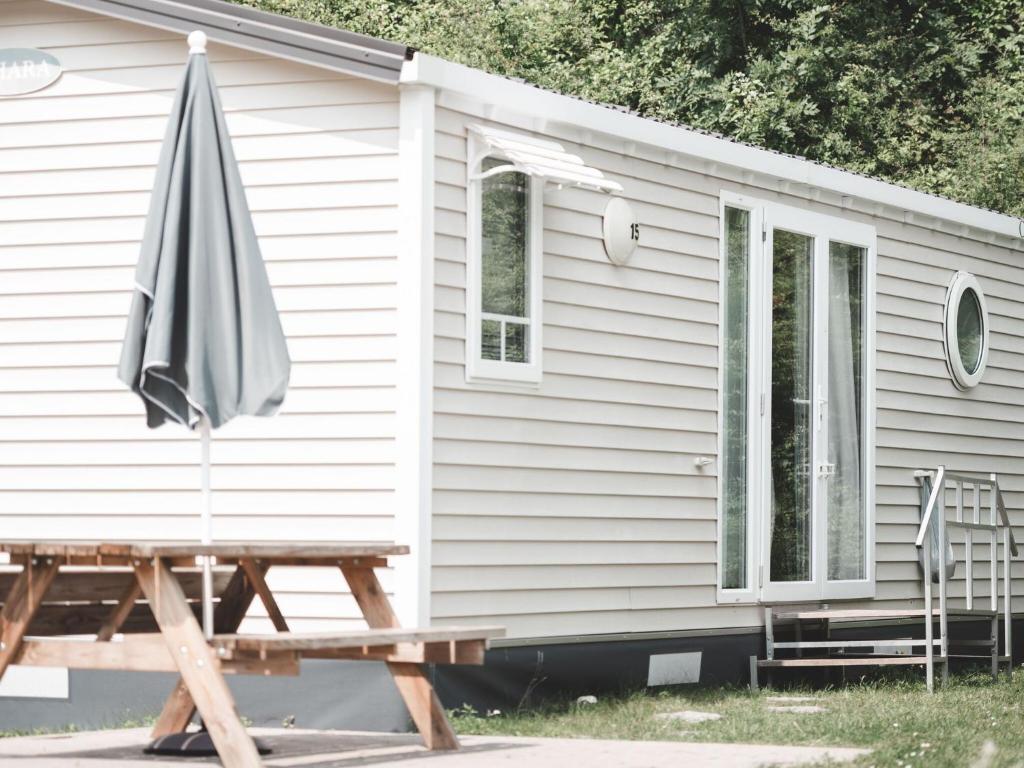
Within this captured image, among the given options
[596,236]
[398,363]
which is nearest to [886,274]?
[596,236]

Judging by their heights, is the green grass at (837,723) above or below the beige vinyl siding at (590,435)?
below

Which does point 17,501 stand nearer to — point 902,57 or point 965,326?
point 965,326

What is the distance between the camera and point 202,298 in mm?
5363

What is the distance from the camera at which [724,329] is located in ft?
28.9

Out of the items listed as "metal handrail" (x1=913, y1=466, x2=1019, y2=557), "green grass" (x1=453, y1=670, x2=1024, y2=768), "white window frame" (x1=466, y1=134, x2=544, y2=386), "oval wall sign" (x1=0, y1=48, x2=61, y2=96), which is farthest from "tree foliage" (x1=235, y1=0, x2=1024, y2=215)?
"oval wall sign" (x1=0, y1=48, x2=61, y2=96)

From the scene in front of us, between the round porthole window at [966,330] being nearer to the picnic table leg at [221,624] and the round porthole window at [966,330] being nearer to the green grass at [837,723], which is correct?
the green grass at [837,723]

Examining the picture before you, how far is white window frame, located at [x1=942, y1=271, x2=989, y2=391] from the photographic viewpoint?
10422 mm

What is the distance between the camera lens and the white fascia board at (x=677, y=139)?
279 inches

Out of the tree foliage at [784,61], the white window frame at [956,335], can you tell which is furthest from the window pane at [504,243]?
the tree foliage at [784,61]

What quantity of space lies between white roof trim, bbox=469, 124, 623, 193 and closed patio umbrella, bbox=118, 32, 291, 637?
192 cm

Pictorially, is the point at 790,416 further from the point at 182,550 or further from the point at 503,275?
the point at 182,550

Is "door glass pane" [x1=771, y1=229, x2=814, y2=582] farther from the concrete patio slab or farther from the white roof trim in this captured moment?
the concrete patio slab

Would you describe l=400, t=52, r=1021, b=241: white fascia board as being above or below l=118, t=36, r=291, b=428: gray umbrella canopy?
above

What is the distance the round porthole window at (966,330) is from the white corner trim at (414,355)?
4.67m
